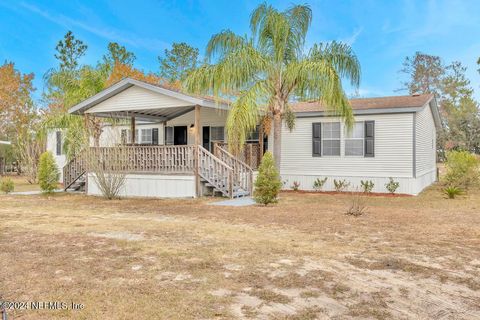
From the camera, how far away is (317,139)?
1538 centimetres

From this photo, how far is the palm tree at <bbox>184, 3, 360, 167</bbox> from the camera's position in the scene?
11.7 metres

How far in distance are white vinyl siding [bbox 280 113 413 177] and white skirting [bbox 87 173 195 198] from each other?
15.5ft

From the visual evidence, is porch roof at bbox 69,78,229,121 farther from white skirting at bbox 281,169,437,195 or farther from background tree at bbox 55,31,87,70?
background tree at bbox 55,31,87,70

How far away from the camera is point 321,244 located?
6.14 metres

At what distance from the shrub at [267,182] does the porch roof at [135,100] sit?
2.93m

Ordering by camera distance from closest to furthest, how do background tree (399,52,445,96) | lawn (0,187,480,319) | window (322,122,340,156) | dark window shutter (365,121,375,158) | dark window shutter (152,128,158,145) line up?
lawn (0,187,480,319), dark window shutter (365,121,375,158), window (322,122,340,156), dark window shutter (152,128,158,145), background tree (399,52,445,96)

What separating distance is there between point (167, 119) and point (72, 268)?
44.0 feet

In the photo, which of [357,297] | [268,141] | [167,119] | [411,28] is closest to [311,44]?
[268,141]

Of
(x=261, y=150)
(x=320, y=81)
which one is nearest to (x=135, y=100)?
(x=261, y=150)

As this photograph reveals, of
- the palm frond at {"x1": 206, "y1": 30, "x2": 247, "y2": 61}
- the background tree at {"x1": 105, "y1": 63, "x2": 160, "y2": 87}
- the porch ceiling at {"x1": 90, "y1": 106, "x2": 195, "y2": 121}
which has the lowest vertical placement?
the porch ceiling at {"x1": 90, "y1": 106, "x2": 195, "y2": 121}

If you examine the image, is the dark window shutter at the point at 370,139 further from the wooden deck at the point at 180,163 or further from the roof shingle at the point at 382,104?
the wooden deck at the point at 180,163

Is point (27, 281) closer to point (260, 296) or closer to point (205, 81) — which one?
point (260, 296)

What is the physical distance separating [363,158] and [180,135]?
831cm

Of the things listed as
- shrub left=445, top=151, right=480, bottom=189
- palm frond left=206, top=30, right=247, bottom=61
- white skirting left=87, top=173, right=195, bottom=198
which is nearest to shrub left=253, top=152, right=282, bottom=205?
white skirting left=87, top=173, right=195, bottom=198
